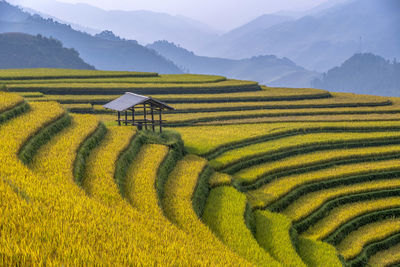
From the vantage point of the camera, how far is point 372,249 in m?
11.9

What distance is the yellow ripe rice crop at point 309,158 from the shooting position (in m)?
15.0

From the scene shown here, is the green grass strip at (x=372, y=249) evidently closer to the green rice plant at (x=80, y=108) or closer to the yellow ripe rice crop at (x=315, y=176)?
the yellow ripe rice crop at (x=315, y=176)

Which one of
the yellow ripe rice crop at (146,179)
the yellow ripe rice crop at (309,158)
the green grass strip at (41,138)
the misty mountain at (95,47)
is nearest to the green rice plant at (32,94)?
the green grass strip at (41,138)

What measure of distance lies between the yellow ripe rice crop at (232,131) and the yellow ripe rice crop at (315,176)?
10.6ft

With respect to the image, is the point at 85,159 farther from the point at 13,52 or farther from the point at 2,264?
the point at 13,52

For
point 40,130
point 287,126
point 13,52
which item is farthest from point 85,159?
point 13,52

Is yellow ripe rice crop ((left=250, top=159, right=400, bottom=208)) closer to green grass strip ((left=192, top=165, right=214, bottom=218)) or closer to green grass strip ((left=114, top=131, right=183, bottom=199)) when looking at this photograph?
green grass strip ((left=192, top=165, right=214, bottom=218))

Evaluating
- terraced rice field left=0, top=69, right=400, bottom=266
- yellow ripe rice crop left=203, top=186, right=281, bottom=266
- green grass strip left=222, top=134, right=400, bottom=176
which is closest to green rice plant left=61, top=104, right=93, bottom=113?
terraced rice field left=0, top=69, right=400, bottom=266

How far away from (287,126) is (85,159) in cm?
1274

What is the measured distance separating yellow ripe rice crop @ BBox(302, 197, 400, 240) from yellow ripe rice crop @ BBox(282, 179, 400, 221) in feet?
1.40

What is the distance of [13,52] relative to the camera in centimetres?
10069

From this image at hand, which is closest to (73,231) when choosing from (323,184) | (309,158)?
(323,184)

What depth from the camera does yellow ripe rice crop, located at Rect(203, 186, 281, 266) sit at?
8367mm

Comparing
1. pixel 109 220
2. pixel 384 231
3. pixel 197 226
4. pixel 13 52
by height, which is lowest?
pixel 384 231
